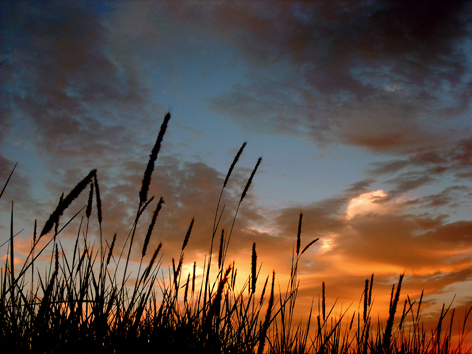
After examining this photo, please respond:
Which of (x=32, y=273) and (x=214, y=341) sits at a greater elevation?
(x=32, y=273)

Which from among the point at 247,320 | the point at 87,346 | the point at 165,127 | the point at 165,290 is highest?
the point at 165,127

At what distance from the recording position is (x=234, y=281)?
12.3 feet

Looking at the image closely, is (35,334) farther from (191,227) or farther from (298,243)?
(298,243)

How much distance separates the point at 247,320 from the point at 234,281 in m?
0.44

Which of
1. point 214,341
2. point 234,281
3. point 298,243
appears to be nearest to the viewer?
point 214,341

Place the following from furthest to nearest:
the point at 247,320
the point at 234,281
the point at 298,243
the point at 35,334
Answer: the point at 298,243, the point at 234,281, the point at 247,320, the point at 35,334

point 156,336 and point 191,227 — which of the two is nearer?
point 156,336

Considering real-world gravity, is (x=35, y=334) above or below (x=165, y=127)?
below

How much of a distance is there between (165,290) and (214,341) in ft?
2.97

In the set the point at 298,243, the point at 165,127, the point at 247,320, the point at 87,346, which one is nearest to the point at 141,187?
the point at 165,127


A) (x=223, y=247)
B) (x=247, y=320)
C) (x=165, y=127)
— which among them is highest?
(x=165, y=127)

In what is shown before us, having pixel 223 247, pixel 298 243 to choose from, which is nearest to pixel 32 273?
pixel 223 247

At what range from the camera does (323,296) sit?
4328 mm

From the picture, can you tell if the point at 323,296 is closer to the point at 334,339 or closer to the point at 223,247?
the point at 334,339
